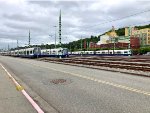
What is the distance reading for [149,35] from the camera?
166625mm

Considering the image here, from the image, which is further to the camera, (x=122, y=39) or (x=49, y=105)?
(x=122, y=39)

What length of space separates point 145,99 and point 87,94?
2668mm

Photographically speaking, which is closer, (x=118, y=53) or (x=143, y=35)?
(x=118, y=53)

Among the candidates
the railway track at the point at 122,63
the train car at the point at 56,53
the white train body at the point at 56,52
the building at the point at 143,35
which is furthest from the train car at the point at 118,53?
the building at the point at 143,35

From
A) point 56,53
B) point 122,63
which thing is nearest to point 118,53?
point 56,53

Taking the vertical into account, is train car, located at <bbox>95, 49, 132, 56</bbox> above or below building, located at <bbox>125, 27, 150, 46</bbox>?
below

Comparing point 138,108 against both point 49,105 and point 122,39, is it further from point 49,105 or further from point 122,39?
point 122,39

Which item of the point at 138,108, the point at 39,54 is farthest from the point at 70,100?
the point at 39,54

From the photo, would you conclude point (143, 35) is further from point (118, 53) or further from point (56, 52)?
point (56, 52)

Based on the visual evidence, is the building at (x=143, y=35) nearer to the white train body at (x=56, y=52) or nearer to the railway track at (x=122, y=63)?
the white train body at (x=56, y=52)

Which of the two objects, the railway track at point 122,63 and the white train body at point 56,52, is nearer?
the railway track at point 122,63

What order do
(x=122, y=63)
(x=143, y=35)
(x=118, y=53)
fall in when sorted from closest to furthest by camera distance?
(x=122, y=63)
(x=118, y=53)
(x=143, y=35)

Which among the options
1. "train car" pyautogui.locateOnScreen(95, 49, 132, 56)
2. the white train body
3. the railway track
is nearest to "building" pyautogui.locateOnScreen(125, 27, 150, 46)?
"train car" pyautogui.locateOnScreen(95, 49, 132, 56)

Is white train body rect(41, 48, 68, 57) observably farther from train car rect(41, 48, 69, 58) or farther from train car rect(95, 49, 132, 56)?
train car rect(95, 49, 132, 56)
